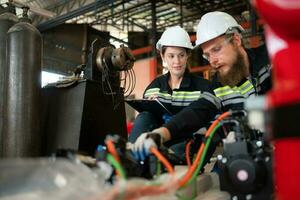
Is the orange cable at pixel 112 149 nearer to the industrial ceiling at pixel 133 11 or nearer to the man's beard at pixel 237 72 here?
the man's beard at pixel 237 72

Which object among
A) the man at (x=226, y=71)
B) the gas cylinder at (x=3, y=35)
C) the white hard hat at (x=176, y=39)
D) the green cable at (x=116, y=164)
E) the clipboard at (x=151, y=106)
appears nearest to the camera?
the green cable at (x=116, y=164)

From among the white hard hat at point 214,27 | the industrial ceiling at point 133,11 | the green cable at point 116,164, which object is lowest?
the green cable at point 116,164

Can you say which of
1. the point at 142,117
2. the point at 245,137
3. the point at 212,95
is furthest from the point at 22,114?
the point at 245,137

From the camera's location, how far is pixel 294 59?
2.19ft

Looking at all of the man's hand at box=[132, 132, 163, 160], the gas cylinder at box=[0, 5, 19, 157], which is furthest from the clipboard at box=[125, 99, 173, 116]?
the man's hand at box=[132, 132, 163, 160]

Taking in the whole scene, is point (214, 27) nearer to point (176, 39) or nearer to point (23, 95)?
point (176, 39)

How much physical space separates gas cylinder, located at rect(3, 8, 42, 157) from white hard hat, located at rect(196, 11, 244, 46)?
0.94 m

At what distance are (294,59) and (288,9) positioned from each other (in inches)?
3.8

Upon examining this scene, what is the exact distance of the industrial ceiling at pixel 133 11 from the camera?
598 centimetres

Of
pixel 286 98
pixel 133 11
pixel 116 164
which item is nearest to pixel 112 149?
pixel 116 164

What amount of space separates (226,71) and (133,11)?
18.8 feet

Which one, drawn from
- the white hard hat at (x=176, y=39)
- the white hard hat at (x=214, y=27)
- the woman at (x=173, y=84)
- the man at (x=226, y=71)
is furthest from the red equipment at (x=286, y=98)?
the white hard hat at (x=176, y=39)

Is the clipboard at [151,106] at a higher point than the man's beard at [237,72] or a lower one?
lower

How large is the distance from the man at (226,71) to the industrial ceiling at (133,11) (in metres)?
3.94
